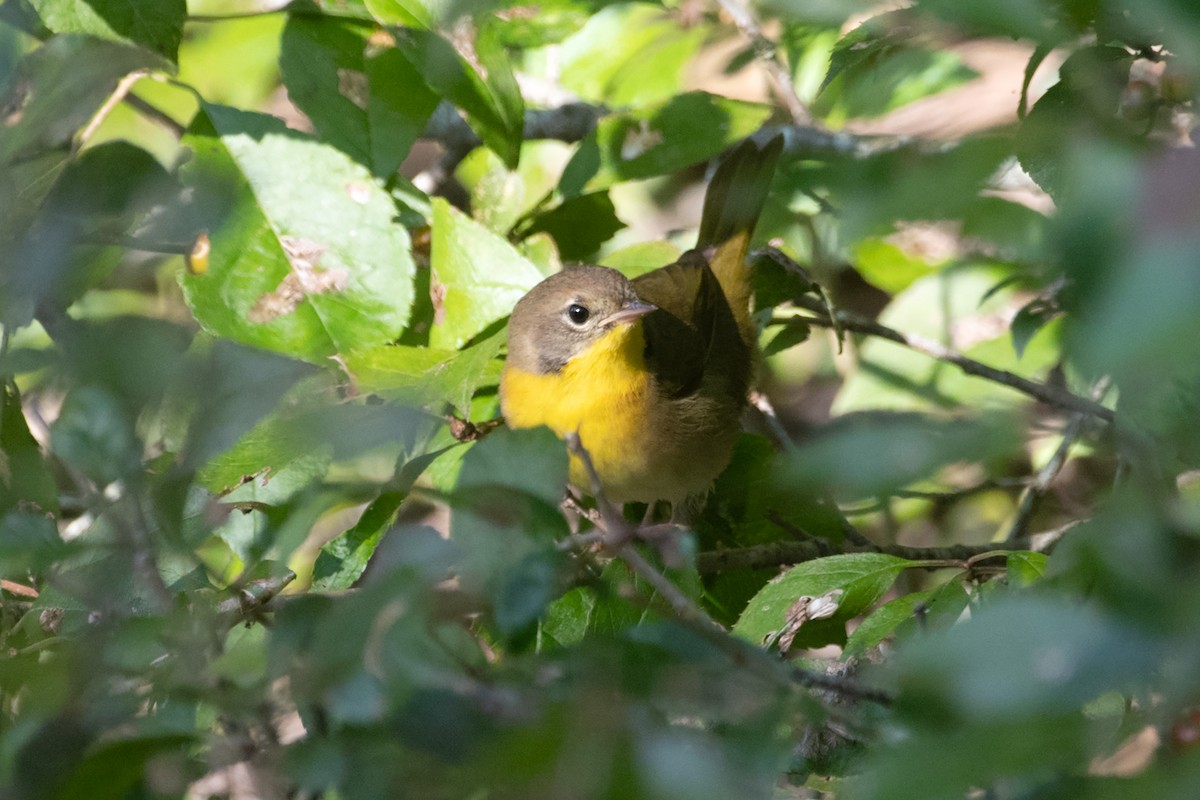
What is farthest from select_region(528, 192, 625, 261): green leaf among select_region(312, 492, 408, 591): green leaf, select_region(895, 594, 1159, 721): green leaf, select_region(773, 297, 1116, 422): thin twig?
select_region(895, 594, 1159, 721): green leaf

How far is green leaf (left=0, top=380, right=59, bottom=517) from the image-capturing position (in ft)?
3.99

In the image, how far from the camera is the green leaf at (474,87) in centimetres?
256

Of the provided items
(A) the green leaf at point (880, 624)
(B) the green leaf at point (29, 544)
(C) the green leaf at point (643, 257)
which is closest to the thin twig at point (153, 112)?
(C) the green leaf at point (643, 257)

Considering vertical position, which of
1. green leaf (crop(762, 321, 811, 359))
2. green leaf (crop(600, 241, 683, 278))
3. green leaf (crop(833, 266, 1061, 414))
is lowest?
green leaf (crop(833, 266, 1061, 414))

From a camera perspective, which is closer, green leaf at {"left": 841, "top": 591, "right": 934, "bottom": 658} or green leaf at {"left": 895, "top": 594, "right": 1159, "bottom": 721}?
green leaf at {"left": 895, "top": 594, "right": 1159, "bottom": 721}

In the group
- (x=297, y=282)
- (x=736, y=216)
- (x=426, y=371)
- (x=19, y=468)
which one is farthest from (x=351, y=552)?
(x=736, y=216)

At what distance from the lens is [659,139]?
10.2 feet

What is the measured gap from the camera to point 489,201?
126 inches

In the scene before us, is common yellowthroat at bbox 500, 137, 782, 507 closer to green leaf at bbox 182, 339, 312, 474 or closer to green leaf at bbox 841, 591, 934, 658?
green leaf at bbox 841, 591, 934, 658

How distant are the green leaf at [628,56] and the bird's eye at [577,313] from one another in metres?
0.95

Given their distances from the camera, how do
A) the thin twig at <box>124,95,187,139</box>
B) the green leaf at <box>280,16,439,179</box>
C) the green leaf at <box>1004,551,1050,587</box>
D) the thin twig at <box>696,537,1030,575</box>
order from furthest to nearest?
the thin twig at <box>124,95,187,139</box>, the green leaf at <box>280,16,439,179</box>, the thin twig at <box>696,537,1030,575</box>, the green leaf at <box>1004,551,1050,587</box>

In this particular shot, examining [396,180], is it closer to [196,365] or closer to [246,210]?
[246,210]

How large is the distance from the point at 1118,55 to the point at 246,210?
186cm

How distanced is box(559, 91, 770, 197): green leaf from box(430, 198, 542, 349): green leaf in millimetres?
400
